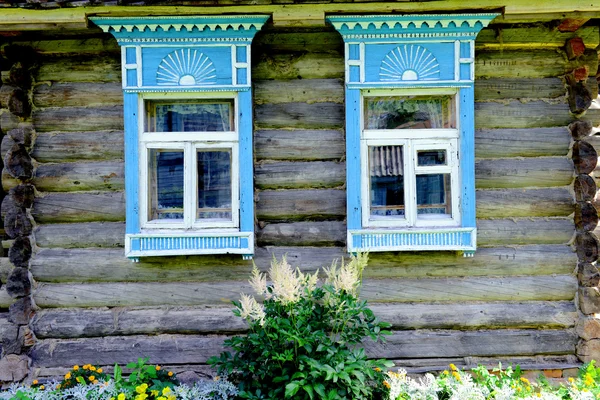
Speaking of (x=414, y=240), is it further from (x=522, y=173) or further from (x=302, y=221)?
(x=522, y=173)

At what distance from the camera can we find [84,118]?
15.4 ft

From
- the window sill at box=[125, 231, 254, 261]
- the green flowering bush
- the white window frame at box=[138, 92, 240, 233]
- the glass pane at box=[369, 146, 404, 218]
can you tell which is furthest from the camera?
the glass pane at box=[369, 146, 404, 218]

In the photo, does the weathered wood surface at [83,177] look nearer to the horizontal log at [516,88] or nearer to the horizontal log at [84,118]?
the horizontal log at [84,118]

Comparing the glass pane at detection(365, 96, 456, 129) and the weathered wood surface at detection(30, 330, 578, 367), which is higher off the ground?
the glass pane at detection(365, 96, 456, 129)

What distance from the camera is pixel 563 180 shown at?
468 centimetres

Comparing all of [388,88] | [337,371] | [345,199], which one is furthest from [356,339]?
[388,88]

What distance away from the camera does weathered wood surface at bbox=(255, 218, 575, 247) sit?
15.2 ft

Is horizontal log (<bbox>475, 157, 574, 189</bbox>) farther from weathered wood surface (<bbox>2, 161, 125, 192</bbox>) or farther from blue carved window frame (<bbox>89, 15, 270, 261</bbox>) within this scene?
weathered wood surface (<bbox>2, 161, 125, 192</bbox>)

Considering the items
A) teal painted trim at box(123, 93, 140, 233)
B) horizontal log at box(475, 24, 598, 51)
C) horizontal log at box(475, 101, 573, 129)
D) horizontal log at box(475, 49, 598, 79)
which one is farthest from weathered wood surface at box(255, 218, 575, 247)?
horizontal log at box(475, 24, 598, 51)

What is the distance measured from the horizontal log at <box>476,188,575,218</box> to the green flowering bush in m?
1.60

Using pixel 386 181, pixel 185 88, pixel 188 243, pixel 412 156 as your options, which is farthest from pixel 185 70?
pixel 412 156

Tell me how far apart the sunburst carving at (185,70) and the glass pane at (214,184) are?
671 mm

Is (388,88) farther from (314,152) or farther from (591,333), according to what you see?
(591,333)

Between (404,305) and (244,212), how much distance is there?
177cm
